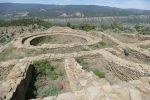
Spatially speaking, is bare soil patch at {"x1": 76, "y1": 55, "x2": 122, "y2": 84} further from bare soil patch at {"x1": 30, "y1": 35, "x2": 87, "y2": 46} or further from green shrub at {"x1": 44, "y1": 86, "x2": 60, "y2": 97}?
bare soil patch at {"x1": 30, "y1": 35, "x2": 87, "y2": 46}

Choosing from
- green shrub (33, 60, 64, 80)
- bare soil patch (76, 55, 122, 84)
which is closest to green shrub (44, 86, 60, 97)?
green shrub (33, 60, 64, 80)

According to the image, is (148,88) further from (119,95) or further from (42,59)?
(42,59)

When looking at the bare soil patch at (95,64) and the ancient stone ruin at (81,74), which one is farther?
the bare soil patch at (95,64)

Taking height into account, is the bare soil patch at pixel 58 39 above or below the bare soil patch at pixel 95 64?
below

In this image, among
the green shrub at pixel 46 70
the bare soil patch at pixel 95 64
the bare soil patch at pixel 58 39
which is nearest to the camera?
the green shrub at pixel 46 70

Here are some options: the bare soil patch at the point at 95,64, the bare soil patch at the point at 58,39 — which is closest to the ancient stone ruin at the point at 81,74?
the bare soil patch at the point at 95,64

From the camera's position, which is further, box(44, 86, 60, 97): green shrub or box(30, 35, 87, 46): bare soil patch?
box(30, 35, 87, 46): bare soil patch

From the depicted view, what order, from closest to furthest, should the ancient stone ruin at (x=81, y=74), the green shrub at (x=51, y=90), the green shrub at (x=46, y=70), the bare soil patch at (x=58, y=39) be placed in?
the ancient stone ruin at (x=81, y=74) → the green shrub at (x=51, y=90) → the green shrub at (x=46, y=70) → the bare soil patch at (x=58, y=39)

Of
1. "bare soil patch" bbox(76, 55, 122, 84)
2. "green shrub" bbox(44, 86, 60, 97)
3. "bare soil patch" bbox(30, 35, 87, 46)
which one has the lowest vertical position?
Answer: "bare soil patch" bbox(30, 35, 87, 46)

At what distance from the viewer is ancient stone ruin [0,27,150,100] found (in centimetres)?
436

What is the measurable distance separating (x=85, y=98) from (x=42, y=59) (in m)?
6.59

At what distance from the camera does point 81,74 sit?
738 centimetres

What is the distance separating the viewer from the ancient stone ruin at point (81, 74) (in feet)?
14.3

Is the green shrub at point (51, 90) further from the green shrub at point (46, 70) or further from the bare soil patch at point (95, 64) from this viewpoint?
the bare soil patch at point (95, 64)
